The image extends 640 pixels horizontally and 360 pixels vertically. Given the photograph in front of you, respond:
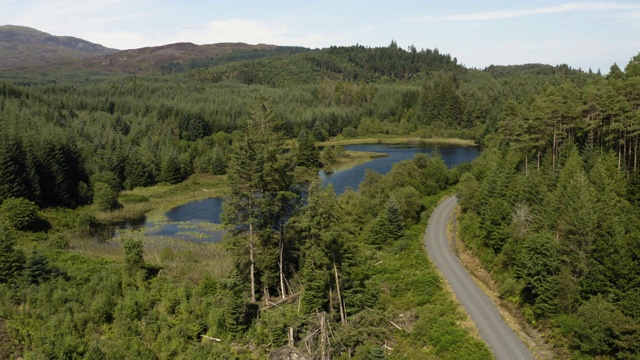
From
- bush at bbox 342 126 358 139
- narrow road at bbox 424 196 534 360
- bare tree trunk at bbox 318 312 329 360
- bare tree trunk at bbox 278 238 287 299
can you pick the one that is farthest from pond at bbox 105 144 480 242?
bush at bbox 342 126 358 139

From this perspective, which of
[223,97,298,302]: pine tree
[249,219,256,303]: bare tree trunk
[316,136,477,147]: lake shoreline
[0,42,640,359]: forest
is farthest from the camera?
[316,136,477,147]: lake shoreline

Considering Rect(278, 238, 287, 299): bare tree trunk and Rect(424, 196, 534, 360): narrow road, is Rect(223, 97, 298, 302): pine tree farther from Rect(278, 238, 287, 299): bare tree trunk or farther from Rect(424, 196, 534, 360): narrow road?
Rect(424, 196, 534, 360): narrow road

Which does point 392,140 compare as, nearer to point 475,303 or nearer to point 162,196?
point 162,196

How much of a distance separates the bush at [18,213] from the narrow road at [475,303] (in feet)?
159

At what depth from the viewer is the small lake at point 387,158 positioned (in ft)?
305

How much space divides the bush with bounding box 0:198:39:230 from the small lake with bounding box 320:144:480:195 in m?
39.8

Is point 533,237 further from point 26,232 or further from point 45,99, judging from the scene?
point 45,99

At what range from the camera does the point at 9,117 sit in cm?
8819

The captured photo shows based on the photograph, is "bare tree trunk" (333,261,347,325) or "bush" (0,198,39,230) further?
"bush" (0,198,39,230)

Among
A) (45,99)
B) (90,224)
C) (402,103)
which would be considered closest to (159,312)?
(90,224)

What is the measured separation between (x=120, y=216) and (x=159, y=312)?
137 feet

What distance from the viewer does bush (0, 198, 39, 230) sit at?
57938 millimetres

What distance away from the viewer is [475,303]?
113ft

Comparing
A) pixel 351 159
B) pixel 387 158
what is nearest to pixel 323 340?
pixel 351 159
